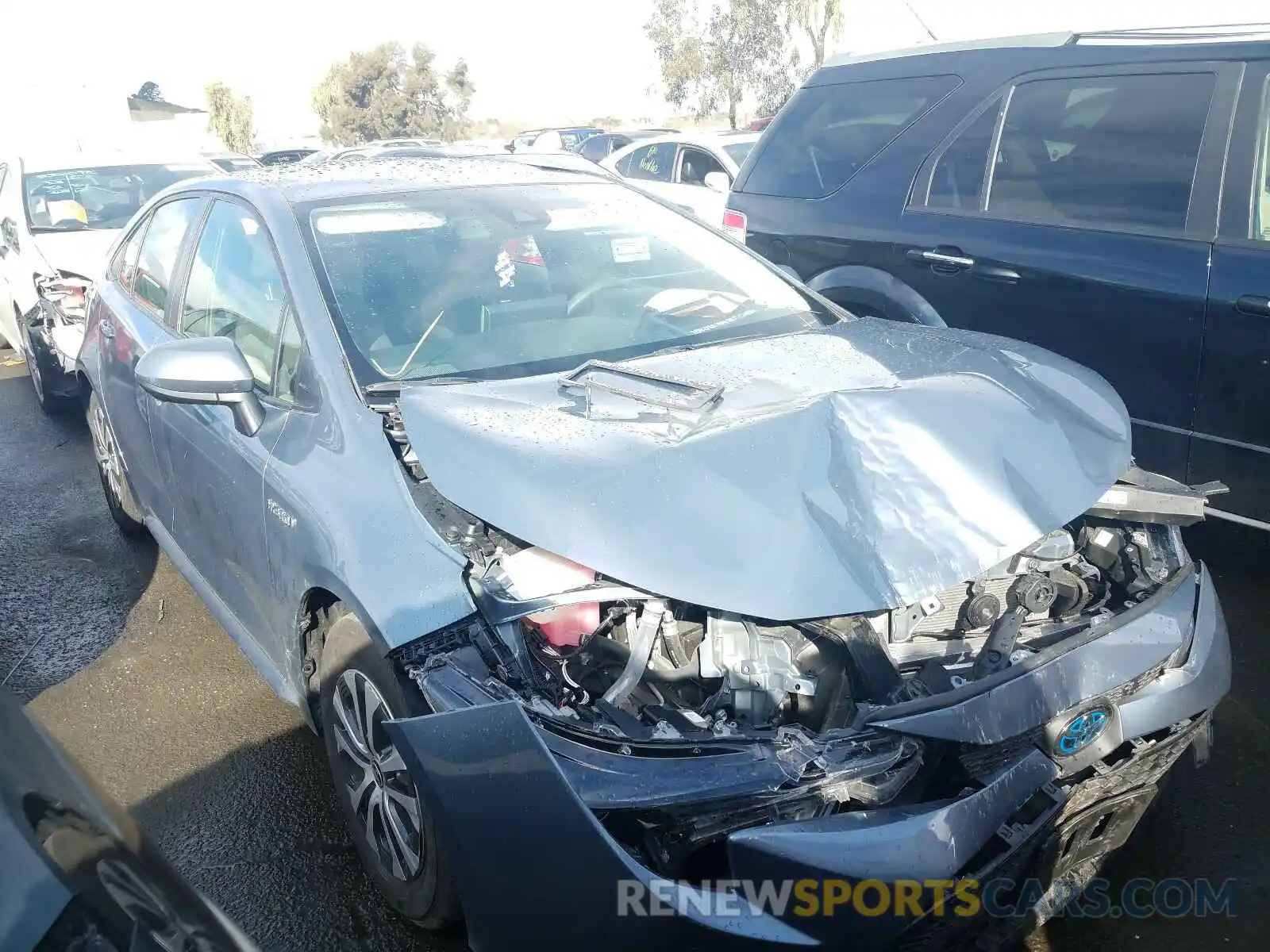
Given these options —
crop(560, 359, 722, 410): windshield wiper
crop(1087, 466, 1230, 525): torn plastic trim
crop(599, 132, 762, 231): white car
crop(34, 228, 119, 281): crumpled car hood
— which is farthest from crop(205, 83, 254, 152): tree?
crop(1087, 466, 1230, 525): torn plastic trim

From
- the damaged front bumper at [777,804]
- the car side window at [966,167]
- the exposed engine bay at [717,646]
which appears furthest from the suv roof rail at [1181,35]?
the damaged front bumper at [777,804]

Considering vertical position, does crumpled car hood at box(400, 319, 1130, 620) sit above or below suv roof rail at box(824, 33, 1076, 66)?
below

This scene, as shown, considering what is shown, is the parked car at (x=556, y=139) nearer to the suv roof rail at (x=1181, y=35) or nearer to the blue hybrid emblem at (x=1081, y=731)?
the suv roof rail at (x=1181, y=35)

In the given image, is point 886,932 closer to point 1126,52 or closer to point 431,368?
point 431,368

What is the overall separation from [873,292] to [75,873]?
13.3 feet

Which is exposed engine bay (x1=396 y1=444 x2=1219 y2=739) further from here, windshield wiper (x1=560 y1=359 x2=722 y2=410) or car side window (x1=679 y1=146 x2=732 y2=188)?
car side window (x1=679 y1=146 x2=732 y2=188)

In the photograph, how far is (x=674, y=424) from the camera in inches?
90.0

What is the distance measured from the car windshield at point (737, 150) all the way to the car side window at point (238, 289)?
6943 mm

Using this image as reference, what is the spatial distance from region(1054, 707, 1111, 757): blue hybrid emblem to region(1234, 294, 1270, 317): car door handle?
2045mm

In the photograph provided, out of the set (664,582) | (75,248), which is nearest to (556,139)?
(75,248)

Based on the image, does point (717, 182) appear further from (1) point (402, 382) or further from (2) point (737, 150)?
(1) point (402, 382)

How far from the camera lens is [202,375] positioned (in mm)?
2617

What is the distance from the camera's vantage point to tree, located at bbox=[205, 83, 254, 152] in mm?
46469

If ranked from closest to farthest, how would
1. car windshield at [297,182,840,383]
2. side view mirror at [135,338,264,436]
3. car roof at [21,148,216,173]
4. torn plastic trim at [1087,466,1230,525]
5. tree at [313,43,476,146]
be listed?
torn plastic trim at [1087,466,1230,525] < side view mirror at [135,338,264,436] < car windshield at [297,182,840,383] < car roof at [21,148,216,173] < tree at [313,43,476,146]
